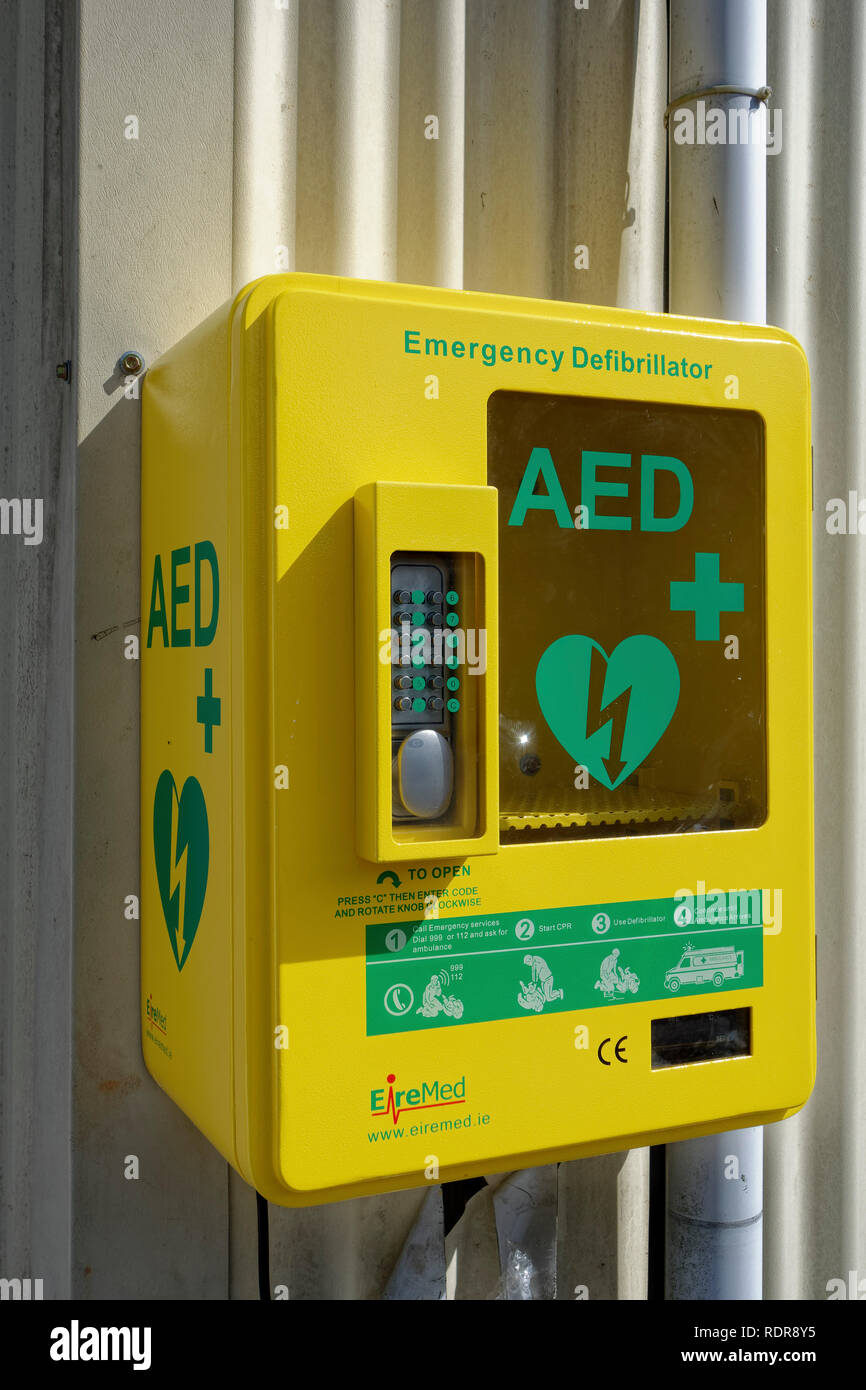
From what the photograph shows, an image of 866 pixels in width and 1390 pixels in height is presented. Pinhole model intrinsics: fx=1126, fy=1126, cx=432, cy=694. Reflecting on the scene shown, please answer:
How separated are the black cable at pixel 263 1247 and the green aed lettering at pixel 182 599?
2.54ft

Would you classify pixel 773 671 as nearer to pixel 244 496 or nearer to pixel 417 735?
pixel 417 735

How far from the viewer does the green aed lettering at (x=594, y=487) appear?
1.42 metres

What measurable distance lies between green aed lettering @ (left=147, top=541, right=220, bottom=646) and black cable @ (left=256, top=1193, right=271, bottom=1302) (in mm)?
775

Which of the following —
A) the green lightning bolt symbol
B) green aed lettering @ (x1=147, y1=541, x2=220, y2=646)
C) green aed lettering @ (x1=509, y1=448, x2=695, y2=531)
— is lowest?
the green lightning bolt symbol

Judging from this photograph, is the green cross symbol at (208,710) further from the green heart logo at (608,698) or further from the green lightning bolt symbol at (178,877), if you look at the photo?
the green heart logo at (608,698)

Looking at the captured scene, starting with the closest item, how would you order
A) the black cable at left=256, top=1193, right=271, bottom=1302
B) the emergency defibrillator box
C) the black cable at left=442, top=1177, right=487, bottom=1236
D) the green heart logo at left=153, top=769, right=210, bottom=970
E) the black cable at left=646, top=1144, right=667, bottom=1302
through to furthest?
the emergency defibrillator box, the green heart logo at left=153, top=769, right=210, bottom=970, the black cable at left=256, top=1193, right=271, bottom=1302, the black cable at left=442, top=1177, right=487, bottom=1236, the black cable at left=646, top=1144, right=667, bottom=1302

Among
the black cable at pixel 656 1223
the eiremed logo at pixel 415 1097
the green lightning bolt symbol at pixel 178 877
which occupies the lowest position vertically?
the black cable at pixel 656 1223

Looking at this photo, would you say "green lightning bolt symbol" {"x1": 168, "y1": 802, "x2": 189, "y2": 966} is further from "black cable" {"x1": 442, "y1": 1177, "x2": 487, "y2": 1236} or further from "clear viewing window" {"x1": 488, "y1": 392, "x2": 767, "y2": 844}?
"black cable" {"x1": 442, "y1": 1177, "x2": 487, "y2": 1236}

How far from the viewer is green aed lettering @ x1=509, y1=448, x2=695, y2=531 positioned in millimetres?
1424

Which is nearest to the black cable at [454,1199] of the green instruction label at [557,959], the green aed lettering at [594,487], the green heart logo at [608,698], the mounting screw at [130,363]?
the green instruction label at [557,959]

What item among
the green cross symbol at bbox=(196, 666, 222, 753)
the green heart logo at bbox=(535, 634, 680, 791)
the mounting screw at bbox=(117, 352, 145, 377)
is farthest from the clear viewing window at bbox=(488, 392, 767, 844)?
the mounting screw at bbox=(117, 352, 145, 377)

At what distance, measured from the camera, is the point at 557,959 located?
4.27 feet

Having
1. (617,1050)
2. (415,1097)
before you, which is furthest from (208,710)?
(617,1050)

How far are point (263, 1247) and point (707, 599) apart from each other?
1068mm
